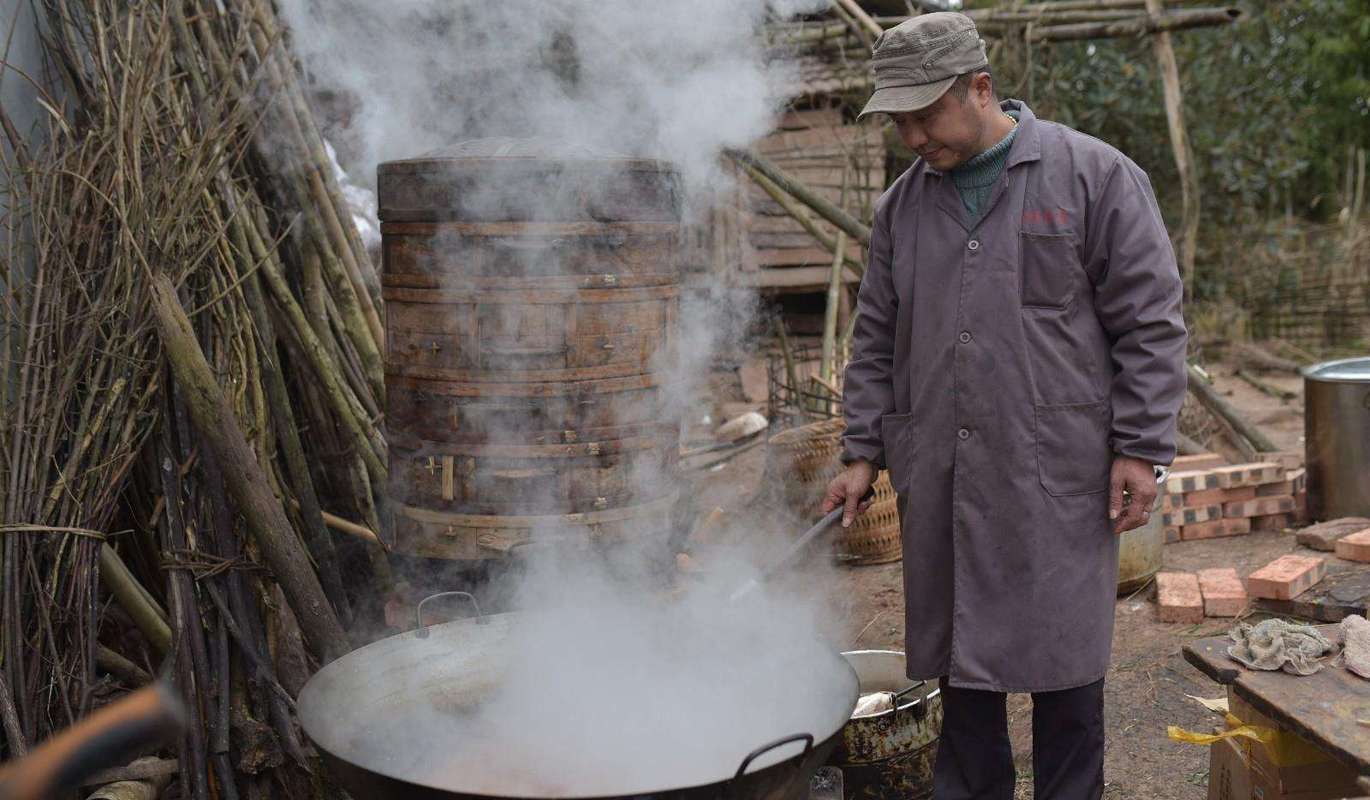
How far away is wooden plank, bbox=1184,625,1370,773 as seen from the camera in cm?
221

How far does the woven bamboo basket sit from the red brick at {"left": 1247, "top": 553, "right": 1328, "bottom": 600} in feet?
5.34

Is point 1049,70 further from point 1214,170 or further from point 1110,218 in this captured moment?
point 1110,218

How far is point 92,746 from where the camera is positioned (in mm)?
1039

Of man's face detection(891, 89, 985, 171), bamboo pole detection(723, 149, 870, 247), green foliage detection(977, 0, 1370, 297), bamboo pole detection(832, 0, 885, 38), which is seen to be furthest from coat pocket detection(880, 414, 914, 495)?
green foliage detection(977, 0, 1370, 297)

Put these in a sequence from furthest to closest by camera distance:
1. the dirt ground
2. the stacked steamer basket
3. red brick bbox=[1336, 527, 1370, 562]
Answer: red brick bbox=[1336, 527, 1370, 562], the stacked steamer basket, the dirt ground

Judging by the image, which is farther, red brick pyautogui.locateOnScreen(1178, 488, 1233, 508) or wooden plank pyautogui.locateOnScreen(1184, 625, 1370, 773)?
red brick pyautogui.locateOnScreen(1178, 488, 1233, 508)

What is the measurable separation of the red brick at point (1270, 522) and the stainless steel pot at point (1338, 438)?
0.41 feet

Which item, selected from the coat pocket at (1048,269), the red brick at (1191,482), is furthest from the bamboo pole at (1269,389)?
the coat pocket at (1048,269)

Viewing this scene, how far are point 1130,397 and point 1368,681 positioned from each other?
85cm

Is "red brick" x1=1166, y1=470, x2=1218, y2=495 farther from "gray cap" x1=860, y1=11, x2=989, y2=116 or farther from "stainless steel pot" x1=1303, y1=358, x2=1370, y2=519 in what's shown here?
"gray cap" x1=860, y1=11, x2=989, y2=116

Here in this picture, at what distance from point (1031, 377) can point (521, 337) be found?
5.52 ft

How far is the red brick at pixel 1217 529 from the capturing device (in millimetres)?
5336

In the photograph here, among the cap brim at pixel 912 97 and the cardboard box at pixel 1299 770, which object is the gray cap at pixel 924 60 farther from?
the cardboard box at pixel 1299 770

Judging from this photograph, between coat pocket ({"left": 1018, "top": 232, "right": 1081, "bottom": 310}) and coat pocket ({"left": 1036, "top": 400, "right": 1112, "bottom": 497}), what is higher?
coat pocket ({"left": 1018, "top": 232, "right": 1081, "bottom": 310})
